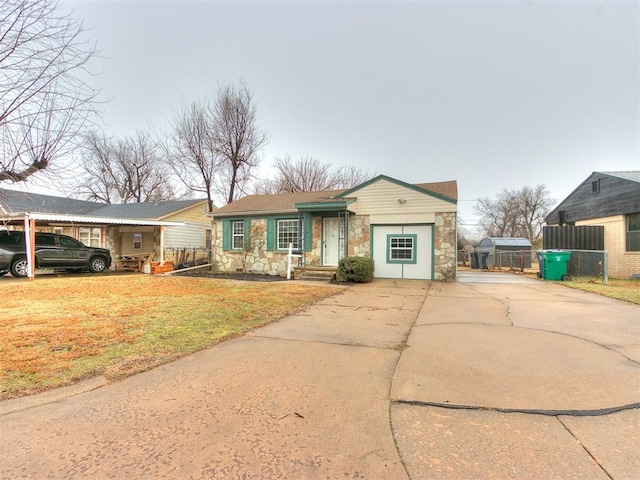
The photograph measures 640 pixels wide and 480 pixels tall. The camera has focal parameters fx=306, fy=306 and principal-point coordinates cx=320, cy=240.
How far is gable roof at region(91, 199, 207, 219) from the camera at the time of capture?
62.7 feet

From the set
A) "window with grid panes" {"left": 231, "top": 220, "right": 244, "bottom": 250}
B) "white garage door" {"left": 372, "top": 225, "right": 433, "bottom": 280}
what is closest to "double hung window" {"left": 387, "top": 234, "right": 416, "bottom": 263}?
"white garage door" {"left": 372, "top": 225, "right": 433, "bottom": 280}

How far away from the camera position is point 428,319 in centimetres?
583

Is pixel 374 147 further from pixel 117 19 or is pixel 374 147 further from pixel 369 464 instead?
pixel 369 464

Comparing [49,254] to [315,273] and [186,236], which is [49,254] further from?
[315,273]

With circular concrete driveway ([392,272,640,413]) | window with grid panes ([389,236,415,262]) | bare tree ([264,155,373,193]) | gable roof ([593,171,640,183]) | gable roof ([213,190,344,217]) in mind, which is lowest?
circular concrete driveway ([392,272,640,413])

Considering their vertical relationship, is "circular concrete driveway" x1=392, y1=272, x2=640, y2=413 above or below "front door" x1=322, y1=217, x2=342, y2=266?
below

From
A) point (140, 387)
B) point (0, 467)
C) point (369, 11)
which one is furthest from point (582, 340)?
point (369, 11)

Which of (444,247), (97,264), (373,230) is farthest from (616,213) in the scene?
(97,264)

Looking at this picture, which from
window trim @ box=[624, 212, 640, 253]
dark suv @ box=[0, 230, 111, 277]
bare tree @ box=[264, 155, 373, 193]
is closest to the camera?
dark suv @ box=[0, 230, 111, 277]

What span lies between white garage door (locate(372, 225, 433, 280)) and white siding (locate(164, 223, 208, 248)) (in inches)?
473

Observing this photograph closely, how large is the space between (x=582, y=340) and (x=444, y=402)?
11.0 feet

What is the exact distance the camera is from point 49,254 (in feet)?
43.6

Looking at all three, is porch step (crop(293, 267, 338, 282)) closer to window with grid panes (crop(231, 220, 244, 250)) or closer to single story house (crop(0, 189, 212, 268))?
window with grid panes (crop(231, 220, 244, 250))

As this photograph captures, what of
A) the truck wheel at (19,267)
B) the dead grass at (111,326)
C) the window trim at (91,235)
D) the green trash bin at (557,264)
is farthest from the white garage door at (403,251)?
the window trim at (91,235)
